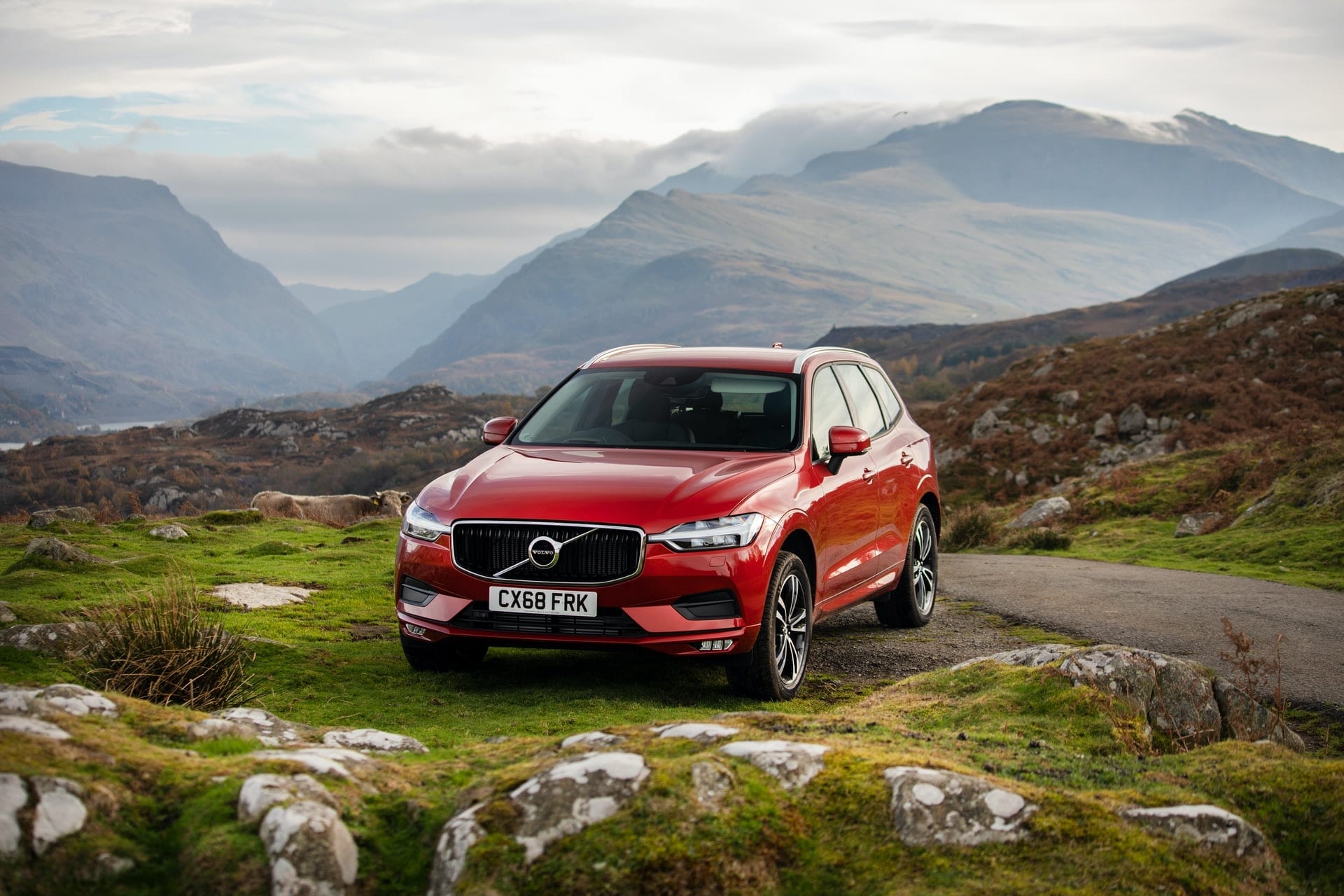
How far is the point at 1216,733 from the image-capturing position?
227 inches

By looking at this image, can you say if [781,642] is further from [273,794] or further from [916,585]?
[273,794]

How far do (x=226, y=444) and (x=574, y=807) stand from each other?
142 metres

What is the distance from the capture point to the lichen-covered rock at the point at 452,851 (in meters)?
3.38

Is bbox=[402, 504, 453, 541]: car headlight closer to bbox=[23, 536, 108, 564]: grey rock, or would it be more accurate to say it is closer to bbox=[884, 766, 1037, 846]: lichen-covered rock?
bbox=[884, 766, 1037, 846]: lichen-covered rock

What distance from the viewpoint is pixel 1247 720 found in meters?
5.98

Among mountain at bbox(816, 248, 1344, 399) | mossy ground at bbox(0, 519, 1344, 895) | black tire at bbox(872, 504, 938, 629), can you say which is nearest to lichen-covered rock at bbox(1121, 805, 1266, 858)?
mossy ground at bbox(0, 519, 1344, 895)

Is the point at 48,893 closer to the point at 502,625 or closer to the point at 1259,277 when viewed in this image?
the point at 502,625

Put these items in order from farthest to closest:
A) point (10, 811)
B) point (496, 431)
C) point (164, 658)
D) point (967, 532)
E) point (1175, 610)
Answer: point (967, 532), point (1175, 610), point (496, 431), point (164, 658), point (10, 811)

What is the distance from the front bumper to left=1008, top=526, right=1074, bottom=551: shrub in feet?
41.7

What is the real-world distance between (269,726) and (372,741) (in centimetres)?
46

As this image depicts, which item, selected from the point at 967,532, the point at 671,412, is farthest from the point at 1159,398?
the point at 671,412

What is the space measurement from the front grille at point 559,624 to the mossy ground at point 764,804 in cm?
46

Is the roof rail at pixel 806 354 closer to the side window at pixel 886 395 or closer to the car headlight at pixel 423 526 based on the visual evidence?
the side window at pixel 886 395

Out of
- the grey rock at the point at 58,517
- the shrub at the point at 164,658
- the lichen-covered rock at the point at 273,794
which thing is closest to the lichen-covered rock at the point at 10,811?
the lichen-covered rock at the point at 273,794
